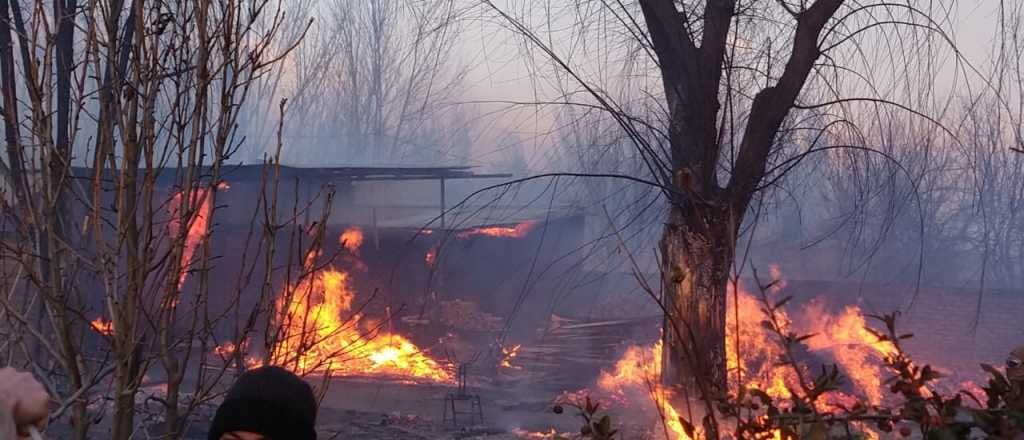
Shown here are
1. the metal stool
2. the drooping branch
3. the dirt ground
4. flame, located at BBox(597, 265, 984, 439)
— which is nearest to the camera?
the drooping branch

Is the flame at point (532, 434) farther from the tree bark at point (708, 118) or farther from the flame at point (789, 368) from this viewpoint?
the tree bark at point (708, 118)

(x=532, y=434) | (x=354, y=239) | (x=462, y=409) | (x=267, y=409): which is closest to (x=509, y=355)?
(x=462, y=409)

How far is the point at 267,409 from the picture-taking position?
2.30 meters

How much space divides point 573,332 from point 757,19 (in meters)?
11.5

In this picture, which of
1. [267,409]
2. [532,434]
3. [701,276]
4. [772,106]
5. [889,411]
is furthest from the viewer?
[532,434]

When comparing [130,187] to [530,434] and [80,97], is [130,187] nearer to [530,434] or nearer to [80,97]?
[80,97]

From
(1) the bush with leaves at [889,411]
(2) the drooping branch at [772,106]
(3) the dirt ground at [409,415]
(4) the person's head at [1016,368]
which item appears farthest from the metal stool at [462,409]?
(4) the person's head at [1016,368]

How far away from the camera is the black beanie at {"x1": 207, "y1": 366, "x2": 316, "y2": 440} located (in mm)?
2283

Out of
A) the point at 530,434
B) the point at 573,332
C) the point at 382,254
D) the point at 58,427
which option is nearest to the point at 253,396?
the point at 530,434

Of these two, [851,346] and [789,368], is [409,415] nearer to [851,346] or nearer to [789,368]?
[789,368]

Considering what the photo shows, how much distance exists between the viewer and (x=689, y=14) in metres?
5.63

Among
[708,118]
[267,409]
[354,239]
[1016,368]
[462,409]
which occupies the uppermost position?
[708,118]

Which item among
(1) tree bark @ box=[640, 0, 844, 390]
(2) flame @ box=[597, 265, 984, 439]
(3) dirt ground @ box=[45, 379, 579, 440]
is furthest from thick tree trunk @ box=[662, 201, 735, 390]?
(2) flame @ box=[597, 265, 984, 439]

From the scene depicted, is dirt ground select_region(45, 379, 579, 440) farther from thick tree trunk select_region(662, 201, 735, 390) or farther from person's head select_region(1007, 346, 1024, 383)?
person's head select_region(1007, 346, 1024, 383)
